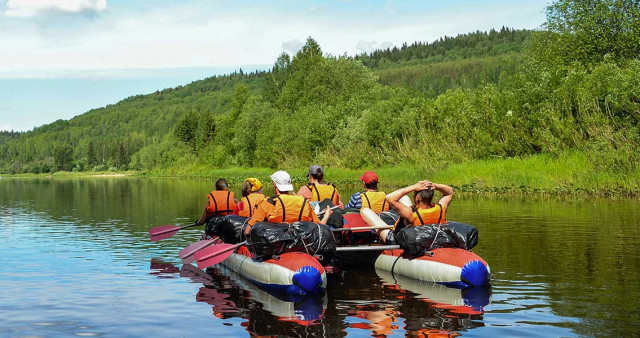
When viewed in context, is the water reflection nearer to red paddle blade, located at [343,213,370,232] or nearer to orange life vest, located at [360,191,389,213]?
red paddle blade, located at [343,213,370,232]

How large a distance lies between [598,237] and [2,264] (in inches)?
567

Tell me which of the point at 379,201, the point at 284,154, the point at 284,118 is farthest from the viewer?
the point at 284,118

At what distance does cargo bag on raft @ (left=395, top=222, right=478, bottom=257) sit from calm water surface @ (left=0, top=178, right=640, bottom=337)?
72 cm

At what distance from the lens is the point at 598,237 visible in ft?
57.9

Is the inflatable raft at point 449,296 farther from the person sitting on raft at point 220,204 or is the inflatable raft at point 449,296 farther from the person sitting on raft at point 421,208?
the person sitting on raft at point 220,204

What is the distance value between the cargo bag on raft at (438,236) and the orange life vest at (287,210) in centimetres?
191

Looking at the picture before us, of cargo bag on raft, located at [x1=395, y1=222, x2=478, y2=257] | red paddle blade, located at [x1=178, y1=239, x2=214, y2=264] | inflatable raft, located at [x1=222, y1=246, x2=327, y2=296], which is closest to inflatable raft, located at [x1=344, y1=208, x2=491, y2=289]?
cargo bag on raft, located at [x1=395, y1=222, x2=478, y2=257]

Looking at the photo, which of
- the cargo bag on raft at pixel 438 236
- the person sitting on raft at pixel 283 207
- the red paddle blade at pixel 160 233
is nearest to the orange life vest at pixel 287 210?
the person sitting on raft at pixel 283 207

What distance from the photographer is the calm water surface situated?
950cm

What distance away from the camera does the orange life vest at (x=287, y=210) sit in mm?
12195

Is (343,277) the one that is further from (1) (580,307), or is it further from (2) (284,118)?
(2) (284,118)

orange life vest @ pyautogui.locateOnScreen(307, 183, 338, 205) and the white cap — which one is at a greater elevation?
the white cap

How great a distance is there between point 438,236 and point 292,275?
2.71 metres

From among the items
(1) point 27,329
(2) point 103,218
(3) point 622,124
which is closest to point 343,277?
(1) point 27,329
